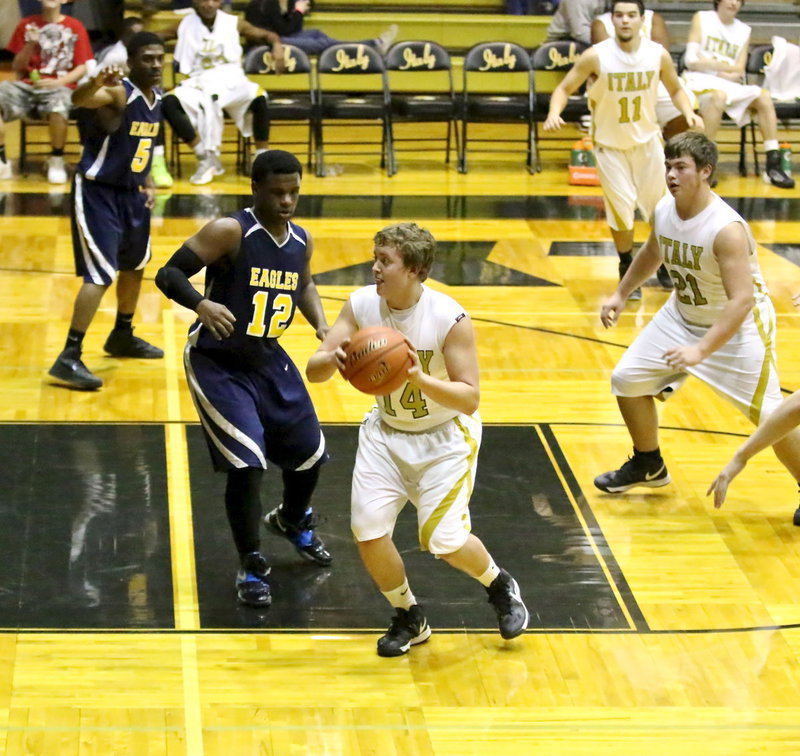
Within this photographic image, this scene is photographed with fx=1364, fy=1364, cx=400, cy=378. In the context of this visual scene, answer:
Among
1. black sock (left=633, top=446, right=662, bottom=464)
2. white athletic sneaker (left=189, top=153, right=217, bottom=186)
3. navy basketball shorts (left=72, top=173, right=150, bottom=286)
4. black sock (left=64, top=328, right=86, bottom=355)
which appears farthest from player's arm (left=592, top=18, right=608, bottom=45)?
black sock (left=633, top=446, right=662, bottom=464)

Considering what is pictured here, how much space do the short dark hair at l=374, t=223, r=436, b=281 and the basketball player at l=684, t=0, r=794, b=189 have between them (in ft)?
28.2

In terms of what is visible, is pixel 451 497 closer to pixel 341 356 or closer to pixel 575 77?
pixel 341 356

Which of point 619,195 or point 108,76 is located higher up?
point 108,76

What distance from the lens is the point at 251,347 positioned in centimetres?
494

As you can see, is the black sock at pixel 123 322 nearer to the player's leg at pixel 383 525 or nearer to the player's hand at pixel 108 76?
the player's hand at pixel 108 76

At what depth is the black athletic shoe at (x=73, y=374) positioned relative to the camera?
7.08 meters

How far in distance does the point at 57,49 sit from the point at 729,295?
8.15 m

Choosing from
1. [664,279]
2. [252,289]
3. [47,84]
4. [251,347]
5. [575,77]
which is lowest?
[664,279]

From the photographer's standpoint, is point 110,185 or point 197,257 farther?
point 110,185

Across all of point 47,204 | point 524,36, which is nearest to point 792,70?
point 524,36

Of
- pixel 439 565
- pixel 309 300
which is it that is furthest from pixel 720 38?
pixel 439 565

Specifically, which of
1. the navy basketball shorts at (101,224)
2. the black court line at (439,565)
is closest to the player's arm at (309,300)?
the black court line at (439,565)

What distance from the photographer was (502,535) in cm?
555

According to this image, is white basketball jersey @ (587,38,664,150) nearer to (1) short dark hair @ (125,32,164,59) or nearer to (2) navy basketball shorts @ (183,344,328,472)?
(1) short dark hair @ (125,32,164,59)
